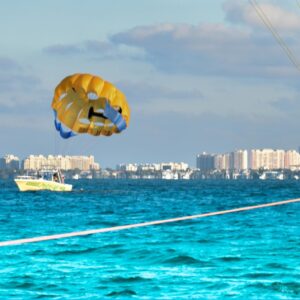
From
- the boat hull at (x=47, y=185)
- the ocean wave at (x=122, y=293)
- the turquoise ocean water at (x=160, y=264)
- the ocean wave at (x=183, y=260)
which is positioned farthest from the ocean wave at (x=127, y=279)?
the boat hull at (x=47, y=185)

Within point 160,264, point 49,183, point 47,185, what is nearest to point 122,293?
point 160,264

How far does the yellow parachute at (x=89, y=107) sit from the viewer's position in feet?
175

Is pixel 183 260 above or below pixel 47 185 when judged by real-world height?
below

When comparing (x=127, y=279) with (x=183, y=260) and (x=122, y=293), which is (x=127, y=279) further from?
(x=183, y=260)

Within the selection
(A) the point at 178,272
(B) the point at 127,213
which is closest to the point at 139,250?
(A) the point at 178,272

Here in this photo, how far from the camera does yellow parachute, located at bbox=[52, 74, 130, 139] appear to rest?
53.4 meters

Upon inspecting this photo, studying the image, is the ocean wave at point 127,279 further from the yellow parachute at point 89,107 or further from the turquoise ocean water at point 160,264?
the yellow parachute at point 89,107

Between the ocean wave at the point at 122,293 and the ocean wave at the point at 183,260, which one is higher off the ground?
the ocean wave at the point at 183,260

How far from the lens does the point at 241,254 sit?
2589 centimetres

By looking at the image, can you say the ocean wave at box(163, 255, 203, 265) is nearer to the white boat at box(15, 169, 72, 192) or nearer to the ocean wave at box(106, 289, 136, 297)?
the ocean wave at box(106, 289, 136, 297)

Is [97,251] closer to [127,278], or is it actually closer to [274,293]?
[127,278]

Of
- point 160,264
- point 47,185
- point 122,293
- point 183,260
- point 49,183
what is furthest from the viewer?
point 47,185

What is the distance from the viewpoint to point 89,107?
55250 millimetres

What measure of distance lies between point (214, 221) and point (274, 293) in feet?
82.9
